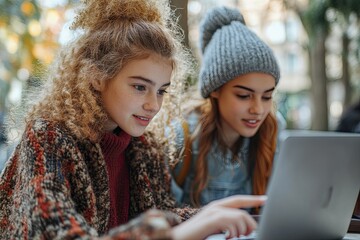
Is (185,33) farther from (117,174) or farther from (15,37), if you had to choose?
(15,37)

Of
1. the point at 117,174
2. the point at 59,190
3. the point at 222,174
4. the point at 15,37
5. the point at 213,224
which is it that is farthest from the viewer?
the point at 15,37

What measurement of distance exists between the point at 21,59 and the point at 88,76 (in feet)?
9.37

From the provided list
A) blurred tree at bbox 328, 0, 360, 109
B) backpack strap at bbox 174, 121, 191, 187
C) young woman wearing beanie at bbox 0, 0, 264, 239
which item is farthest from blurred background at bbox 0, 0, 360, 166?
backpack strap at bbox 174, 121, 191, 187

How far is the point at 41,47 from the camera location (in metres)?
3.96

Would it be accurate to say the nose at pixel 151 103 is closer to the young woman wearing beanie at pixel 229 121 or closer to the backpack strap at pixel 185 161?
the young woman wearing beanie at pixel 229 121

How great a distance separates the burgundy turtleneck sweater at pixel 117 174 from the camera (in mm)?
1568

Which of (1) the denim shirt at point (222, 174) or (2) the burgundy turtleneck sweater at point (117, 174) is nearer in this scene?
(2) the burgundy turtleneck sweater at point (117, 174)

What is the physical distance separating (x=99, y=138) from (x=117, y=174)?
22 cm

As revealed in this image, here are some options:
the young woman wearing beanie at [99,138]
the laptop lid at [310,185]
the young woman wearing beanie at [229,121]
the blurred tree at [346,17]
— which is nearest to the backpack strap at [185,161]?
the young woman wearing beanie at [229,121]

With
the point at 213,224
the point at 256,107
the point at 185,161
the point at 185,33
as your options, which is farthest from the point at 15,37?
the point at 213,224

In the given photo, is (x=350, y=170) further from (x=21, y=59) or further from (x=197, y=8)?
(x=197, y=8)

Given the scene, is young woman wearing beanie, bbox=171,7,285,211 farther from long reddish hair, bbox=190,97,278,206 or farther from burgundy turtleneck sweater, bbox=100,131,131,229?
burgundy turtleneck sweater, bbox=100,131,131,229

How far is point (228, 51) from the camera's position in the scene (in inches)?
88.5

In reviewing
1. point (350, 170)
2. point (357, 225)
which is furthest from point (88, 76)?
point (357, 225)
